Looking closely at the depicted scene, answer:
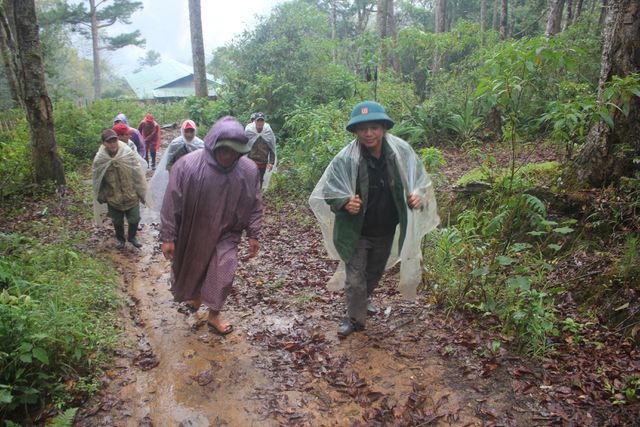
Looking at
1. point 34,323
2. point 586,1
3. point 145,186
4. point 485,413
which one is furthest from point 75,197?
point 586,1

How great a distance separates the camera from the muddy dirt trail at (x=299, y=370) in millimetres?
3139

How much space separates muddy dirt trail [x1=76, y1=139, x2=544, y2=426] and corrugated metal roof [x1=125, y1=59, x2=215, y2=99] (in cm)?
3045

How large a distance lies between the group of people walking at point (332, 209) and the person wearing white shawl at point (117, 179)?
2.77m

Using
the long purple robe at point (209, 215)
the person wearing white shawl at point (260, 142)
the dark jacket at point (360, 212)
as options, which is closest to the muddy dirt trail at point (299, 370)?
the long purple robe at point (209, 215)

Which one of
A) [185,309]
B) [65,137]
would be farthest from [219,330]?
[65,137]

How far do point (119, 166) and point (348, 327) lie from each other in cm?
428

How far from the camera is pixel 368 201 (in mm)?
3883

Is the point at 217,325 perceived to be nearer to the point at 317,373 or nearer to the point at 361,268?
the point at 317,373

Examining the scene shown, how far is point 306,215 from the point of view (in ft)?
27.0

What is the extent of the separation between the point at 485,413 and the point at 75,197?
337 inches

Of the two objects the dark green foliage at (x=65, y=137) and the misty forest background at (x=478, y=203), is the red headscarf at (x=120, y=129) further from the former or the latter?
the dark green foliage at (x=65, y=137)

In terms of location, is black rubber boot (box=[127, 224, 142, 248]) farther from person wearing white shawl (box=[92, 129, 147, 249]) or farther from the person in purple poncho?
the person in purple poncho

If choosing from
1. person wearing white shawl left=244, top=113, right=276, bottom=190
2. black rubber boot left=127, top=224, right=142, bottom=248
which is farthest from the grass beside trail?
person wearing white shawl left=244, top=113, right=276, bottom=190

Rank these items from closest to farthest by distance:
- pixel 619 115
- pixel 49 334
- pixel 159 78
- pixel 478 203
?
pixel 49 334
pixel 619 115
pixel 478 203
pixel 159 78
